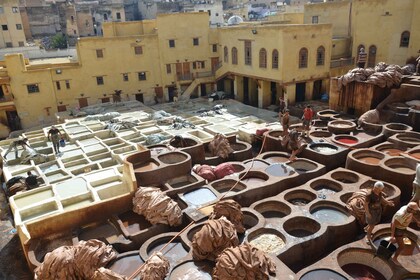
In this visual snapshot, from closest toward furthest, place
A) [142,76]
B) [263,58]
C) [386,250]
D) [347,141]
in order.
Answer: [386,250]
[347,141]
[263,58]
[142,76]

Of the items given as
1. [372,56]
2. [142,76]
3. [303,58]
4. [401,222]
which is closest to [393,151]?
[401,222]

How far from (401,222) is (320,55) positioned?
20.8 meters

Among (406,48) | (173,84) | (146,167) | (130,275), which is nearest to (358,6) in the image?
(406,48)

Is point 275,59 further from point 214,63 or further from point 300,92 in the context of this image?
point 214,63

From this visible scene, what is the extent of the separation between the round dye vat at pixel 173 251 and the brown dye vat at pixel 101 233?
1.82 meters

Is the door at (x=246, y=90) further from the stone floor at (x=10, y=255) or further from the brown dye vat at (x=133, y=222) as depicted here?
the stone floor at (x=10, y=255)

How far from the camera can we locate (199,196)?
553 inches

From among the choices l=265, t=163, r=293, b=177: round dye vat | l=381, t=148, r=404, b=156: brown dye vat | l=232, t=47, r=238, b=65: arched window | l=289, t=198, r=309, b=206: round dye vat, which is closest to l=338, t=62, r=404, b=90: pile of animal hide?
l=381, t=148, r=404, b=156: brown dye vat

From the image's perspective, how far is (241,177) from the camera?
587 inches

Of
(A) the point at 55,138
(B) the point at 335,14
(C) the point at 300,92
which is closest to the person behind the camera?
(A) the point at 55,138

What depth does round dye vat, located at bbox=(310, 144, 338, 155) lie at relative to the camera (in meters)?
16.3

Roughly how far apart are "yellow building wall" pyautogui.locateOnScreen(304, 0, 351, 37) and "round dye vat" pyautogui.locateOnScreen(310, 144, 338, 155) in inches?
737

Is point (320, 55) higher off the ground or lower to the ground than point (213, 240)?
higher

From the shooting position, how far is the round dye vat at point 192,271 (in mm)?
9625
